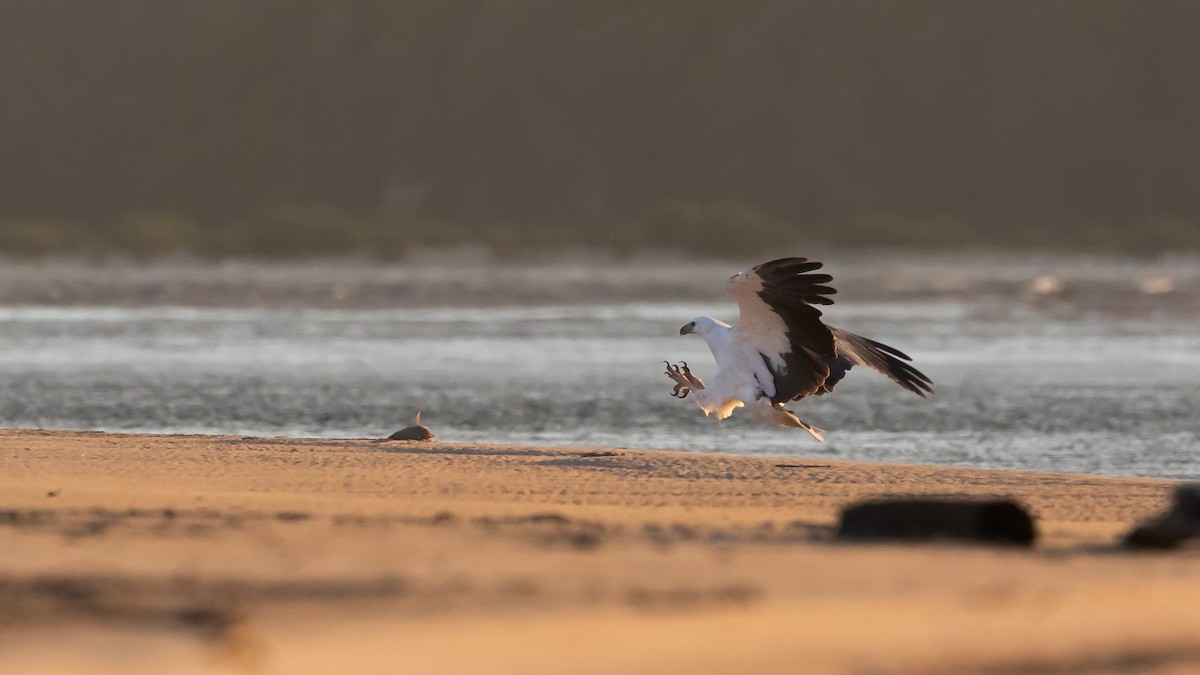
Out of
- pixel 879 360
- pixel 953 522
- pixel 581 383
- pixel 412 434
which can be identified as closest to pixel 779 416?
pixel 879 360

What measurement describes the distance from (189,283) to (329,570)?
2678cm

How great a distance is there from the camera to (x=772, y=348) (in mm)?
11500

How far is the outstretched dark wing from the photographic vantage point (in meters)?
11.1

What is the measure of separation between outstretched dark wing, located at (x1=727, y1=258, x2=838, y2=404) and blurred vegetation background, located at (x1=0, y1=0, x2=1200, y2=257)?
42522 mm

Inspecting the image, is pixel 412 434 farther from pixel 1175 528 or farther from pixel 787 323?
pixel 1175 528

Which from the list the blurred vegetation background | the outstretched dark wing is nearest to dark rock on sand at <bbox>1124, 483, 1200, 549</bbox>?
the outstretched dark wing

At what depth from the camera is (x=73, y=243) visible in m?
46.2

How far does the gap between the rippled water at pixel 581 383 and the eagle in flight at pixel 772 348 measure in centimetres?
129

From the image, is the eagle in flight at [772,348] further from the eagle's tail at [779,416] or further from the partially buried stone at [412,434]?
the partially buried stone at [412,434]

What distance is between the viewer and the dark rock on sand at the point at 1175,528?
770 cm

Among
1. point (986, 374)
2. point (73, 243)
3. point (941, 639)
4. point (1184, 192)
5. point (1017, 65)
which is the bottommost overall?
point (941, 639)

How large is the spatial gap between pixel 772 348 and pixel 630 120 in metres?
51.2

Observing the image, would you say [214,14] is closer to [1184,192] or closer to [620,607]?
[1184,192]

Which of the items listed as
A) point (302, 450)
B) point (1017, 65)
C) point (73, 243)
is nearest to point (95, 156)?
point (73, 243)
